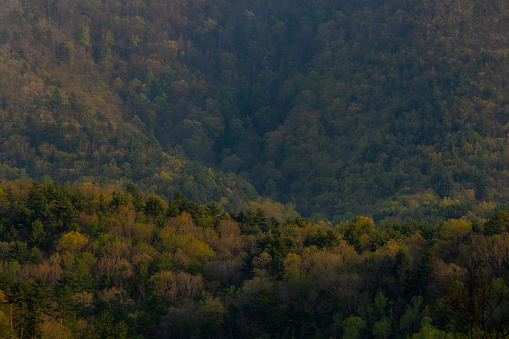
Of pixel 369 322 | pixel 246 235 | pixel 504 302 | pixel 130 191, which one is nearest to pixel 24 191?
pixel 130 191

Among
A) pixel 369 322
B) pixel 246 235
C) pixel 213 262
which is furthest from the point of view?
pixel 246 235

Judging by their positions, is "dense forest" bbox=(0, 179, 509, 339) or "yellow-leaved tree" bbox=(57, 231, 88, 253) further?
"yellow-leaved tree" bbox=(57, 231, 88, 253)

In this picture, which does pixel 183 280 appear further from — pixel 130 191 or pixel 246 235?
pixel 130 191

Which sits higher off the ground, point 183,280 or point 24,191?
point 24,191

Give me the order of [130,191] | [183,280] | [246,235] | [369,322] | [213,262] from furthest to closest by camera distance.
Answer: [130,191] < [246,235] < [213,262] < [183,280] < [369,322]

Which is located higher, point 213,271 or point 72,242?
point 72,242

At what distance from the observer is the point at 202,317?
3831 inches

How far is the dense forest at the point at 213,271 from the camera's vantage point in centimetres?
8838

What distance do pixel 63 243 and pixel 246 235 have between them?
115ft

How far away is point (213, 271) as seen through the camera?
118m

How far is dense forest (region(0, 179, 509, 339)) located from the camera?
290 ft

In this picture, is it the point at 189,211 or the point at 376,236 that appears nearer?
the point at 376,236

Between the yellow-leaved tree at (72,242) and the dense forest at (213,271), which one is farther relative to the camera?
the yellow-leaved tree at (72,242)

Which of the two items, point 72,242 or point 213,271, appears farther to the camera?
point 72,242
